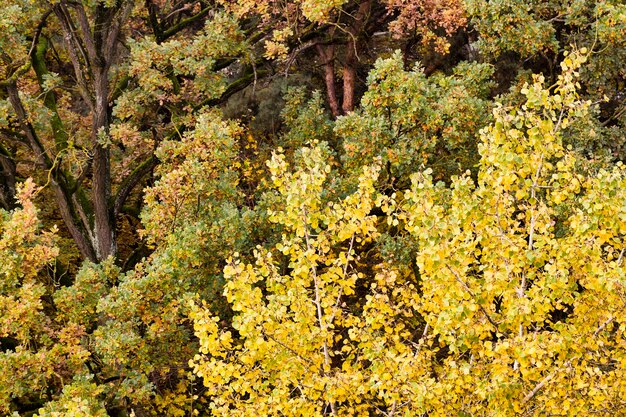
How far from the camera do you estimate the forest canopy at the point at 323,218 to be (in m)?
11.5

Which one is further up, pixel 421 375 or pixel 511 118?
pixel 511 118

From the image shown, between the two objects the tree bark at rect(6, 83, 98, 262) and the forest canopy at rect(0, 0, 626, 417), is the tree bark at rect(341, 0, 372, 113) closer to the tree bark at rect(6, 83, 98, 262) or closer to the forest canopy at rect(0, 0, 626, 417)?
the forest canopy at rect(0, 0, 626, 417)

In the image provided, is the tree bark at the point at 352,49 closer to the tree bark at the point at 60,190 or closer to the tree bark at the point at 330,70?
the tree bark at the point at 330,70

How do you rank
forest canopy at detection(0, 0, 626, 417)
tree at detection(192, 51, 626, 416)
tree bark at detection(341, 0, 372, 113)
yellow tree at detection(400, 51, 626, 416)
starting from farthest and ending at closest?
tree bark at detection(341, 0, 372, 113)
forest canopy at detection(0, 0, 626, 417)
tree at detection(192, 51, 626, 416)
yellow tree at detection(400, 51, 626, 416)

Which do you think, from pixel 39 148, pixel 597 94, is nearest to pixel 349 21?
pixel 597 94

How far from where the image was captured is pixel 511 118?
11102 millimetres

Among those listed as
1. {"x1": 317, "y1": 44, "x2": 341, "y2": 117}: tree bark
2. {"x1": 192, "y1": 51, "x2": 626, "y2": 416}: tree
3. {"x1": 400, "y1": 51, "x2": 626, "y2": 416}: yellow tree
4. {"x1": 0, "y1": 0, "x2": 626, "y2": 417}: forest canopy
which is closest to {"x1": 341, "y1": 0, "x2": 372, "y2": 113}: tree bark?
{"x1": 0, "y1": 0, "x2": 626, "y2": 417}: forest canopy

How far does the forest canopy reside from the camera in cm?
1151

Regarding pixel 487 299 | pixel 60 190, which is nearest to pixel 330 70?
pixel 60 190

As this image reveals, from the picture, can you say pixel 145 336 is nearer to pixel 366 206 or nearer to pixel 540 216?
pixel 366 206

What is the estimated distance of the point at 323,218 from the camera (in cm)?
1268

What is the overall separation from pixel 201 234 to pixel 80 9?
234 inches

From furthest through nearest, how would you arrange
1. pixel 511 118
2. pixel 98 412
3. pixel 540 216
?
pixel 98 412 < pixel 540 216 < pixel 511 118

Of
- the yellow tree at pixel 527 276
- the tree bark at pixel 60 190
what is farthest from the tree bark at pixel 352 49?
the yellow tree at pixel 527 276
